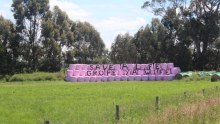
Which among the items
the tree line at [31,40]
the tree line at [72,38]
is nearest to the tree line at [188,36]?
the tree line at [72,38]

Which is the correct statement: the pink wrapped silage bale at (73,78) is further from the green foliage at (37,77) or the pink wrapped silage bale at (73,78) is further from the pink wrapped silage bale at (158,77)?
the pink wrapped silage bale at (158,77)

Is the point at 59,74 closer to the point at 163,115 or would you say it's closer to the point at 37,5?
the point at 37,5

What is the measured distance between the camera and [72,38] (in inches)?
3209

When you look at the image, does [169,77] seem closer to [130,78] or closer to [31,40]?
[130,78]

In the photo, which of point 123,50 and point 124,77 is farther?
point 123,50

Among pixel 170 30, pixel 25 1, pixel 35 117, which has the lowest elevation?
pixel 35 117

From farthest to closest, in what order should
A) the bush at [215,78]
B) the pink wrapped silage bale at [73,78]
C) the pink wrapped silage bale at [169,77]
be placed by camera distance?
Answer: the pink wrapped silage bale at [73,78] → the pink wrapped silage bale at [169,77] → the bush at [215,78]

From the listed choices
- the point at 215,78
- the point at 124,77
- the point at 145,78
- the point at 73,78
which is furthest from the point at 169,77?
the point at 73,78

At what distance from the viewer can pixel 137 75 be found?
2581 inches

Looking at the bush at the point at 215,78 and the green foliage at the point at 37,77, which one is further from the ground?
the green foliage at the point at 37,77

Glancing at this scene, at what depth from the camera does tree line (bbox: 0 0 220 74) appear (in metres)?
73.3

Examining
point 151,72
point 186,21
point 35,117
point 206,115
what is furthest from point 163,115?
point 186,21

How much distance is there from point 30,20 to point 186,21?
85.0 ft

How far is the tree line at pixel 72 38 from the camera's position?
73.3 metres
